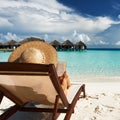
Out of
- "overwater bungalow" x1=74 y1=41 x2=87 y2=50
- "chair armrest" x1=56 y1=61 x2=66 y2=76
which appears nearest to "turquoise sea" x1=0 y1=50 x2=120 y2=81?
"chair armrest" x1=56 y1=61 x2=66 y2=76

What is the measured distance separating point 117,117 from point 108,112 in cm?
24

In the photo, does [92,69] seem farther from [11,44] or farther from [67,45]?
[67,45]

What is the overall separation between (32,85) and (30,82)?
2.9 inches

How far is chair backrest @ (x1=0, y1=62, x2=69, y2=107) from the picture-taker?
7.34ft

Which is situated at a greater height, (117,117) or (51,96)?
(51,96)

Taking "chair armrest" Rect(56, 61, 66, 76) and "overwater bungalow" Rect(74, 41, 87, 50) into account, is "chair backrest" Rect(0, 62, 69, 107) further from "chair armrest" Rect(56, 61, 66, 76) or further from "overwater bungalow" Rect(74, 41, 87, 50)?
"overwater bungalow" Rect(74, 41, 87, 50)

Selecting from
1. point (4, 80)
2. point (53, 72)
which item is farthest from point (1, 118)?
point (53, 72)

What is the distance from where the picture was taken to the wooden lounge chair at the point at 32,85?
88.2 inches

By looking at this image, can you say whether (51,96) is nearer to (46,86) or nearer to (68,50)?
(46,86)

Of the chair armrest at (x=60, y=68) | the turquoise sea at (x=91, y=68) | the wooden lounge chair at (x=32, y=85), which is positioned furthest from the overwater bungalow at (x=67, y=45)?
the wooden lounge chair at (x=32, y=85)

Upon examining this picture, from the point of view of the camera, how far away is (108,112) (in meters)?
3.76

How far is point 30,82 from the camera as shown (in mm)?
2561

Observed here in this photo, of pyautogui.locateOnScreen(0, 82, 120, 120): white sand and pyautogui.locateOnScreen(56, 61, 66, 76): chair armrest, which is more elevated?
pyautogui.locateOnScreen(56, 61, 66, 76): chair armrest

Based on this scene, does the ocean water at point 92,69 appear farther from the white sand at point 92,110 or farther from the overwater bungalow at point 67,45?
the overwater bungalow at point 67,45
